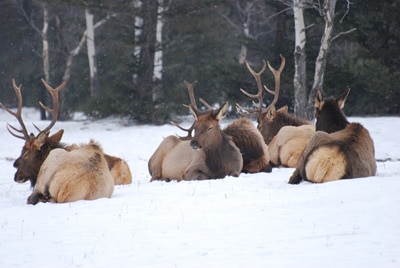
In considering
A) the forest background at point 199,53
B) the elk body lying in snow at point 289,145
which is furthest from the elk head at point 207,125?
the forest background at point 199,53

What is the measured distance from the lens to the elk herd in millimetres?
9102

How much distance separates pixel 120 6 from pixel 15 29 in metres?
12.8

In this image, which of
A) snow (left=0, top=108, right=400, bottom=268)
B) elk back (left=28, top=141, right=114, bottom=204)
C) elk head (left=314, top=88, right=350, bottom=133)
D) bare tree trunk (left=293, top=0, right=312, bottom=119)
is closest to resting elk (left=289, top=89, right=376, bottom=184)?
snow (left=0, top=108, right=400, bottom=268)

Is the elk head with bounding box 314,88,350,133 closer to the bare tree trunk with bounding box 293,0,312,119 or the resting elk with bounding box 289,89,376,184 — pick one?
the resting elk with bounding box 289,89,376,184

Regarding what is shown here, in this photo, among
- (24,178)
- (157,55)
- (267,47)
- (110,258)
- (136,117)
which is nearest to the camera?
(110,258)

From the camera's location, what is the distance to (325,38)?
58.8ft

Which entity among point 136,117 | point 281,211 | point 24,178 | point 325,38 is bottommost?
point 136,117

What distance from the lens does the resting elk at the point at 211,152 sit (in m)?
11.6

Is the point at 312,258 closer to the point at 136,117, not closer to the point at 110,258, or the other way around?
the point at 110,258

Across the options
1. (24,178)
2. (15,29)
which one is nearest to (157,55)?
(15,29)

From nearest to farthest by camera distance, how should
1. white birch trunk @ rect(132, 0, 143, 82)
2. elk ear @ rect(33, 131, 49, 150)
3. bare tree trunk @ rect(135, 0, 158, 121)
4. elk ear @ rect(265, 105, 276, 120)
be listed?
elk ear @ rect(33, 131, 49, 150) → elk ear @ rect(265, 105, 276, 120) → bare tree trunk @ rect(135, 0, 158, 121) → white birch trunk @ rect(132, 0, 143, 82)

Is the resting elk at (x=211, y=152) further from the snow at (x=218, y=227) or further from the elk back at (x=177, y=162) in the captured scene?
the snow at (x=218, y=227)

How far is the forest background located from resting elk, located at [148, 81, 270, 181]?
19.7 ft

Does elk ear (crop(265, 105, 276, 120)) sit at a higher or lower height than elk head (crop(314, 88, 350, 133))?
lower
